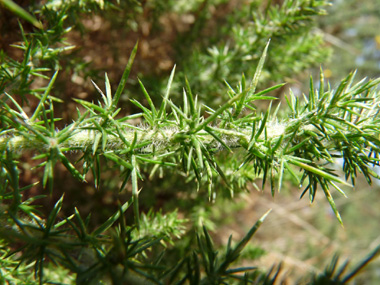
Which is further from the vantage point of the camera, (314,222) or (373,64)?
(314,222)

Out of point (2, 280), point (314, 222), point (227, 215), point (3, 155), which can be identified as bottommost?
point (314, 222)

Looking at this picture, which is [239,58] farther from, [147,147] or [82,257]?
[82,257]

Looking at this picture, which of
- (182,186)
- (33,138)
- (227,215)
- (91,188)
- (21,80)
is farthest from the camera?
(227,215)

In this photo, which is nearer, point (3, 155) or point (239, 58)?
point (3, 155)

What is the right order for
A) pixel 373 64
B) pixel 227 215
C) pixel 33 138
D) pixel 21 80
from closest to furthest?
1. pixel 33 138
2. pixel 21 80
3. pixel 227 215
4. pixel 373 64

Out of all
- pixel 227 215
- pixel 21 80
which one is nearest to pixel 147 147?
pixel 21 80

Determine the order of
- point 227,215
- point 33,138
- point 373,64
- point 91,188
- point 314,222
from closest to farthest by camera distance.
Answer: point 33,138, point 91,188, point 227,215, point 373,64, point 314,222

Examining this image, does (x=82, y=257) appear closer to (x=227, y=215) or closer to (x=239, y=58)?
(x=239, y=58)

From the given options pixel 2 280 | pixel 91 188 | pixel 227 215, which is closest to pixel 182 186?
pixel 91 188

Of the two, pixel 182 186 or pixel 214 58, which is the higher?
pixel 214 58
